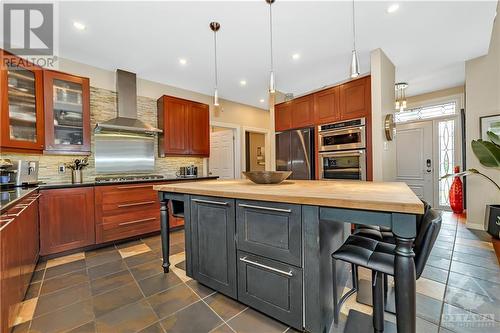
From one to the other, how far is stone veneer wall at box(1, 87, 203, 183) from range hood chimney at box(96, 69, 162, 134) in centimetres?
15

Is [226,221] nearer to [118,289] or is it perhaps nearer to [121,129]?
[118,289]

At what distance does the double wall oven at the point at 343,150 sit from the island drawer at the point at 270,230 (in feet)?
8.11

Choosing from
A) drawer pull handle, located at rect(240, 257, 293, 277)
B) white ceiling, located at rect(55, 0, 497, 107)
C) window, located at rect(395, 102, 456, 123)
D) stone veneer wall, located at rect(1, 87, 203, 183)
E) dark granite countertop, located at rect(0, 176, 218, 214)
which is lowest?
drawer pull handle, located at rect(240, 257, 293, 277)

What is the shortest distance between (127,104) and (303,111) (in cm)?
311

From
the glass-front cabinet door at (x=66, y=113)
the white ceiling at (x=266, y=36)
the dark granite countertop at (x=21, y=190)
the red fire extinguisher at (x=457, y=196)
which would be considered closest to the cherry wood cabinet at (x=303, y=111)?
the white ceiling at (x=266, y=36)

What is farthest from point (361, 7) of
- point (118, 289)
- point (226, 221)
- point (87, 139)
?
point (87, 139)

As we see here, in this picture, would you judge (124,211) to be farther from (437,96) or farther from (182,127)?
(437,96)

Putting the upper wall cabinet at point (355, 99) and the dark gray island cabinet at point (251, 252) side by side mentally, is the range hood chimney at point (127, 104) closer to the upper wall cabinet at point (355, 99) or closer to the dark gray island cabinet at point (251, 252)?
the dark gray island cabinet at point (251, 252)

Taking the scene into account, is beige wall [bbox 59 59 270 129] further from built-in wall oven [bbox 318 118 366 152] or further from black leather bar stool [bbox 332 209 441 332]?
black leather bar stool [bbox 332 209 441 332]

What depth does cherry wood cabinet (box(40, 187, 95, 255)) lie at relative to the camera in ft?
8.34

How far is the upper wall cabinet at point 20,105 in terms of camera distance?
2326 mm

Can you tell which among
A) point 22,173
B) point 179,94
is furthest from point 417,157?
point 22,173

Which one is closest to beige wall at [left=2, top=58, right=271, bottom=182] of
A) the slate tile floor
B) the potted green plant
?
the slate tile floor

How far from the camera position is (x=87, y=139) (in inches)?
123
